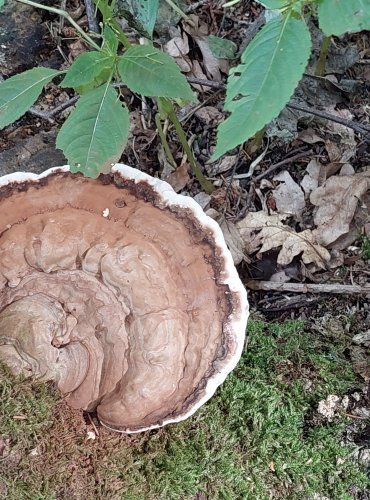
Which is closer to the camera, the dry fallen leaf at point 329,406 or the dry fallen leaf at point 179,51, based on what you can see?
the dry fallen leaf at point 329,406

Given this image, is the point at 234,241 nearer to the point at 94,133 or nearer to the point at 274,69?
the point at 94,133

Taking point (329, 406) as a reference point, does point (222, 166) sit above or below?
above

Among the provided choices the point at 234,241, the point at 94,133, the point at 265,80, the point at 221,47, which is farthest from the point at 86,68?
the point at 221,47

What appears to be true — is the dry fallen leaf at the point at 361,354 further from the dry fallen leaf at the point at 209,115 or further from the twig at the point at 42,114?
the twig at the point at 42,114

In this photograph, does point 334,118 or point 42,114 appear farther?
point 42,114

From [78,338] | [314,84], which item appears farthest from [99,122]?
[314,84]

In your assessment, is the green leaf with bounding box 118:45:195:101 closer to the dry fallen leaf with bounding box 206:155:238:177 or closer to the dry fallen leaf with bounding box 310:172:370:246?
the dry fallen leaf with bounding box 206:155:238:177

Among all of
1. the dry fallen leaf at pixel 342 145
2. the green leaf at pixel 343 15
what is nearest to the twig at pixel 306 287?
the dry fallen leaf at pixel 342 145
